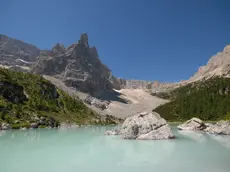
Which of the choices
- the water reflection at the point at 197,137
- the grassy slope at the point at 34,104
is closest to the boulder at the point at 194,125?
the water reflection at the point at 197,137

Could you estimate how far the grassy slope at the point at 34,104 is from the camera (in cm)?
8525

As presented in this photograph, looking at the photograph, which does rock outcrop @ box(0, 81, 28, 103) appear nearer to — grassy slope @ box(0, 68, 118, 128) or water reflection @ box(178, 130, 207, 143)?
grassy slope @ box(0, 68, 118, 128)

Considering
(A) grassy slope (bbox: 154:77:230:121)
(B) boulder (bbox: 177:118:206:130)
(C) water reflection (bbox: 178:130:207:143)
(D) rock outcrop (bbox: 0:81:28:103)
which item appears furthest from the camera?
(A) grassy slope (bbox: 154:77:230:121)

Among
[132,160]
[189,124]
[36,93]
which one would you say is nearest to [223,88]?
[189,124]

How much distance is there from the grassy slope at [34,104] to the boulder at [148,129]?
5373 centimetres

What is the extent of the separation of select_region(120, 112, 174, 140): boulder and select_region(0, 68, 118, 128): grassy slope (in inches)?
2115

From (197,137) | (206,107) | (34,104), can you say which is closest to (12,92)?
(34,104)

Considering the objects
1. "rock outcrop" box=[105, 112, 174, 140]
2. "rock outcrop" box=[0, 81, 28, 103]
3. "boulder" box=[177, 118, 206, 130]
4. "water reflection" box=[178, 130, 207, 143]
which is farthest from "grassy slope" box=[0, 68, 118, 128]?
"water reflection" box=[178, 130, 207, 143]

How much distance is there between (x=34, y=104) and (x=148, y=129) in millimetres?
83521

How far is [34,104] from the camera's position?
106 m

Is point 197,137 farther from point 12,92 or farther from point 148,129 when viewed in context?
point 12,92

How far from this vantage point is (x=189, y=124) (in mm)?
63844

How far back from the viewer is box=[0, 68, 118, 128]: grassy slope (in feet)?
280

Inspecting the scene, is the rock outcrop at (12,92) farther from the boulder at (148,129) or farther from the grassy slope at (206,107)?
the grassy slope at (206,107)
